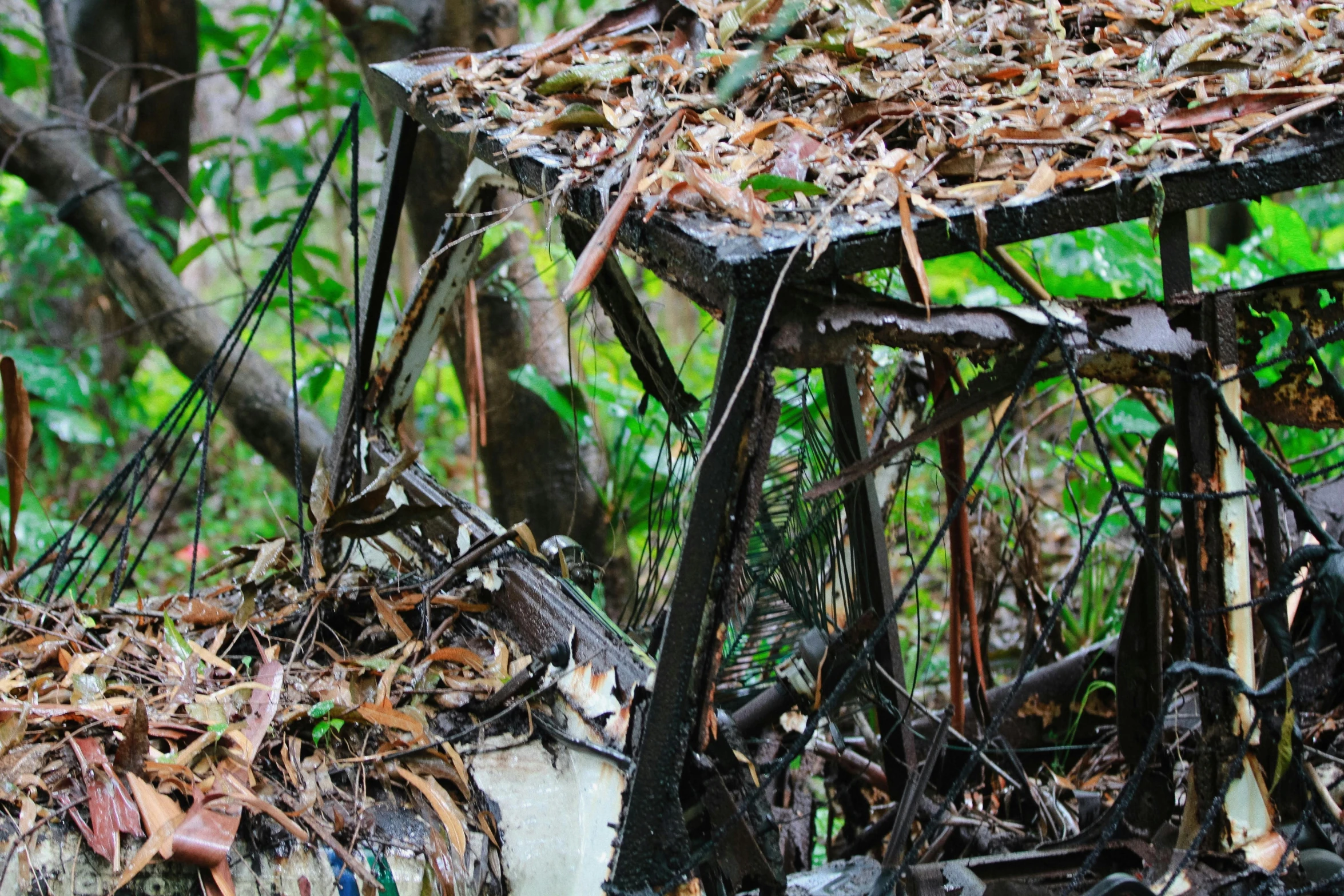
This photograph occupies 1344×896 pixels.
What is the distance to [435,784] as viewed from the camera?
5.79ft

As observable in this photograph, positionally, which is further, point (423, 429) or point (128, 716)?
point (423, 429)

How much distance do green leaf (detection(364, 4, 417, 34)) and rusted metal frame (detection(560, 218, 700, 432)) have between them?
195 centimetres

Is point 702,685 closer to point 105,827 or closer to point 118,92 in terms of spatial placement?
point 105,827

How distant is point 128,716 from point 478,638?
0.63m

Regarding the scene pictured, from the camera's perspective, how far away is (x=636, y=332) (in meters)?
2.11

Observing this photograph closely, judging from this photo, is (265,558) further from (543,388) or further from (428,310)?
(543,388)

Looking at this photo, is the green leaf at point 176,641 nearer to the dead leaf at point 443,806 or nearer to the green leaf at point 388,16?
the dead leaf at point 443,806

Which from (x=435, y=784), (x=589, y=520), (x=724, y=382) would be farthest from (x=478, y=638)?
(x=589, y=520)

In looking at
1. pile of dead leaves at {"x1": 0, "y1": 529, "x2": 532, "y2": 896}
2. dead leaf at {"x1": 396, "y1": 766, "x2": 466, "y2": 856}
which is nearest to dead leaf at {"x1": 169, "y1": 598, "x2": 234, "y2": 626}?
pile of dead leaves at {"x1": 0, "y1": 529, "x2": 532, "y2": 896}

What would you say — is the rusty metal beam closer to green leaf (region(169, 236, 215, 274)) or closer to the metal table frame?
the metal table frame

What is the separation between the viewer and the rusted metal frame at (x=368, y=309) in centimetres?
242

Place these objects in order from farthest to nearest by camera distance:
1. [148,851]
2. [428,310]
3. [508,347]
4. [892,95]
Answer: [508,347] → [428,310] → [892,95] → [148,851]

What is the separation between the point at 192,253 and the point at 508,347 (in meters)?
1.27

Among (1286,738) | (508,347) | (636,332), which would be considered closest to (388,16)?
(508,347)
